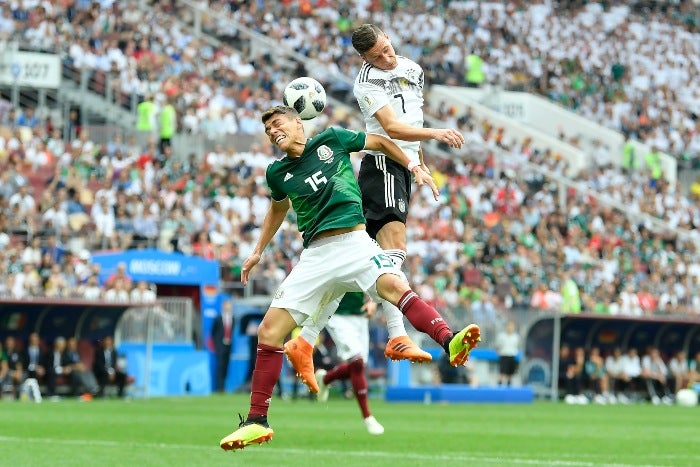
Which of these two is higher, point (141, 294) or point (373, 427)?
point (141, 294)

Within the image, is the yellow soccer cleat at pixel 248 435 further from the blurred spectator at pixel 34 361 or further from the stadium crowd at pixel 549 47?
the stadium crowd at pixel 549 47

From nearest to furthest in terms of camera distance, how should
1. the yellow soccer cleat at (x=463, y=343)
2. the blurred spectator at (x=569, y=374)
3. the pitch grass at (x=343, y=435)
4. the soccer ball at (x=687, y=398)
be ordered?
the yellow soccer cleat at (x=463, y=343) < the pitch grass at (x=343, y=435) < the soccer ball at (x=687, y=398) < the blurred spectator at (x=569, y=374)

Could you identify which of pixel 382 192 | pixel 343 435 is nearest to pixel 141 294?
pixel 343 435

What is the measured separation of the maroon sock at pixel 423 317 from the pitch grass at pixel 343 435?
2.31 m

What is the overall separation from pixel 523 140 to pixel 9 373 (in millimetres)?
21946

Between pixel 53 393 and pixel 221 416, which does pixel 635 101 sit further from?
pixel 221 416

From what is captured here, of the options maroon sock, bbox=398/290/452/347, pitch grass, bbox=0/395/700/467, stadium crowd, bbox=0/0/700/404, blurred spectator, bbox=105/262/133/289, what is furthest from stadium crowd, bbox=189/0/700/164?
maroon sock, bbox=398/290/452/347

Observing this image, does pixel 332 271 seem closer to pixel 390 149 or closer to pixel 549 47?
pixel 390 149

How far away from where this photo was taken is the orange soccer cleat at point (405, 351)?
33.4ft

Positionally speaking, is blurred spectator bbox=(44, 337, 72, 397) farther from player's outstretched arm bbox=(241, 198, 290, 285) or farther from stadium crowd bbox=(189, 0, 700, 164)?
stadium crowd bbox=(189, 0, 700, 164)

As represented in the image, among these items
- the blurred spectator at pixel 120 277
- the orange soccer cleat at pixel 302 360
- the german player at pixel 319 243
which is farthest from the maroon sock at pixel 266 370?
the blurred spectator at pixel 120 277

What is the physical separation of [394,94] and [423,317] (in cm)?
230

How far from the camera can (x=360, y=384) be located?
16.7m

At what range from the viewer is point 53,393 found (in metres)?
25.4
